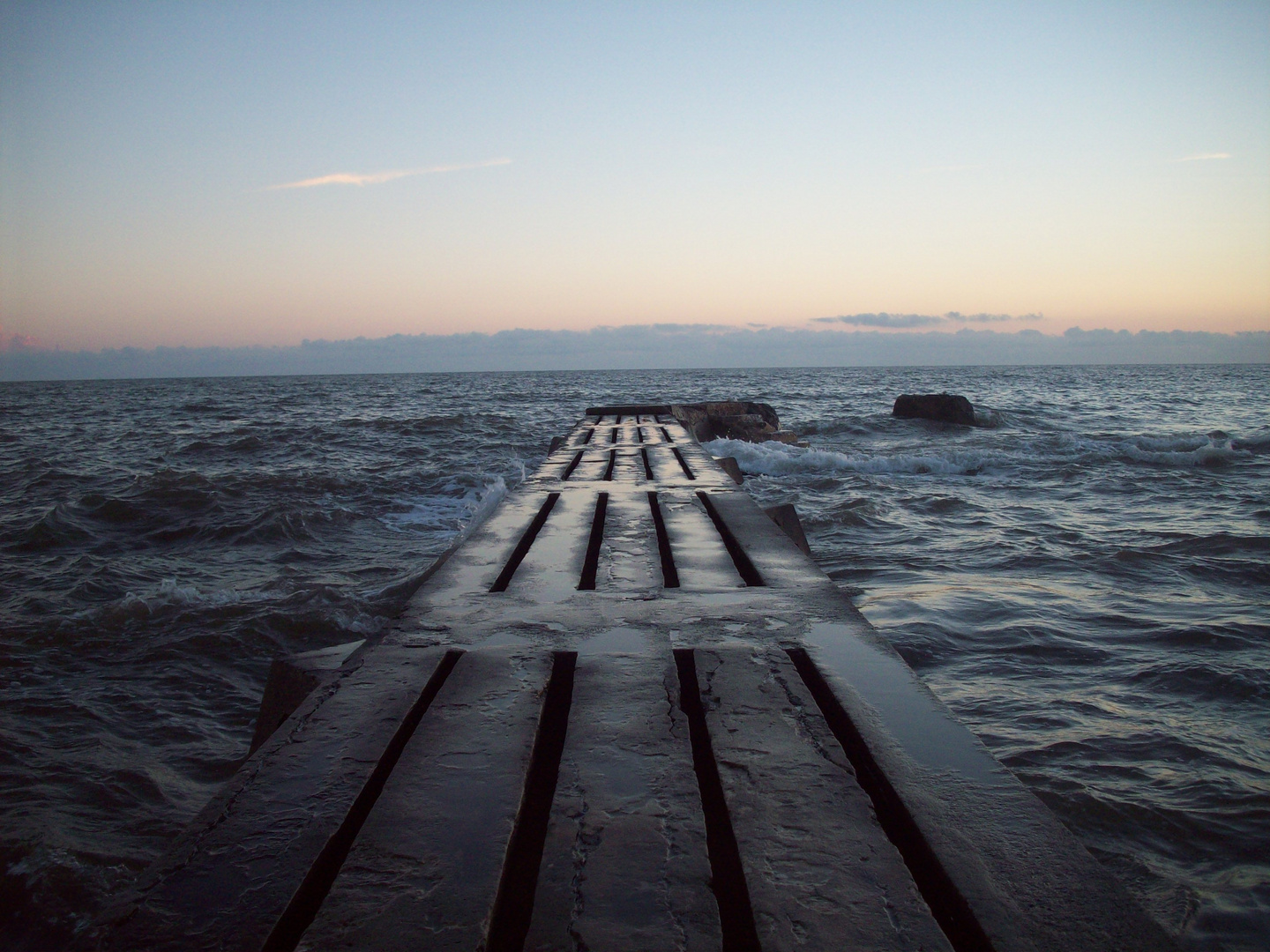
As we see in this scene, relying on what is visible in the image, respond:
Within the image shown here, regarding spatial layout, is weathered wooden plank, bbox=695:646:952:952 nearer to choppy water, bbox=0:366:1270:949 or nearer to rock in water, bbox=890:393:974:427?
choppy water, bbox=0:366:1270:949

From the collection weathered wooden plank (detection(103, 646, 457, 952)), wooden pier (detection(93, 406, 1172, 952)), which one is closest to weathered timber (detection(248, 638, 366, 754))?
wooden pier (detection(93, 406, 1172, 952))

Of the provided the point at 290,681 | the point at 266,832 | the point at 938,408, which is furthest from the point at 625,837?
the point at 938,408

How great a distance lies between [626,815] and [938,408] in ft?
56.6

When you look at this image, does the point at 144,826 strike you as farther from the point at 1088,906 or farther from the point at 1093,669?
the point at 1093,669

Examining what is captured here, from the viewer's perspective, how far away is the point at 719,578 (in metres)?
2.79

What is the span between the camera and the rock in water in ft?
54.2

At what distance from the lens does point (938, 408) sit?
16.9 meters

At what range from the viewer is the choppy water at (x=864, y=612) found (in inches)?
84.1

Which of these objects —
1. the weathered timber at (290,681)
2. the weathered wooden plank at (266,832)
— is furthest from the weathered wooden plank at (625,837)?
the weathered timber at (290,681)

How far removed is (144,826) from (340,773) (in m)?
1.38

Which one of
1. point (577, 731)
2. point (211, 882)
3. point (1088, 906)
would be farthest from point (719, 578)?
point (211, 882)

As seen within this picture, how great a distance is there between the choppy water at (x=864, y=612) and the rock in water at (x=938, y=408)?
5324 mm

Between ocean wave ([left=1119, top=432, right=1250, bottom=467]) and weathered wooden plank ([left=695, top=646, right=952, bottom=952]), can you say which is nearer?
weathered wooden plank ([left=695, top=646, right=952, bottom=952])

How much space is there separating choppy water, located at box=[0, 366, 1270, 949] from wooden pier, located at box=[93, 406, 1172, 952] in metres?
0.87
